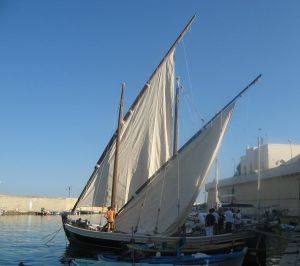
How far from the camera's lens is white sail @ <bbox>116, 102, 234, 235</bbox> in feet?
90.8

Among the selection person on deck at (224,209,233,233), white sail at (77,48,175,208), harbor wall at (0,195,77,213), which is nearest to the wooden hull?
person on deck at (224,209,233,233)

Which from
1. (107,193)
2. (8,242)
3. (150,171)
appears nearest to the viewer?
(150,171)

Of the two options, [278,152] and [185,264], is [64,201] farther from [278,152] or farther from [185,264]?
[185,264]

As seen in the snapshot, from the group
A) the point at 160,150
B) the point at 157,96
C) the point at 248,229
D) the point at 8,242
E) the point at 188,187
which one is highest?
the point at 157,96

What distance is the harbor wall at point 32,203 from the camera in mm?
121062

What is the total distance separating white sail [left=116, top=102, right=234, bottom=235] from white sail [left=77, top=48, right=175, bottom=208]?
4.34 ft

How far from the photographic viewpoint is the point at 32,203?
125250mm

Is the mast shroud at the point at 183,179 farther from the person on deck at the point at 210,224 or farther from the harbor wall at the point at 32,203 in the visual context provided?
the harbor wall at the point at 32,203

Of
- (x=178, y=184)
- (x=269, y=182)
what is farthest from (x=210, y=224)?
Answer: (x=269, y=182)

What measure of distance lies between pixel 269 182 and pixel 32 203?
7998cm

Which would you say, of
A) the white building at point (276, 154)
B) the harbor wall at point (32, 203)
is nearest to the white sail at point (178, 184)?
the white building at point (276, 154)

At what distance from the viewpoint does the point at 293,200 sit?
53562mm

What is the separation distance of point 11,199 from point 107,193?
319 ft

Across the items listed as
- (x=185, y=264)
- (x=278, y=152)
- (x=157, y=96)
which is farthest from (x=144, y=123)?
(x=278, y=152)
